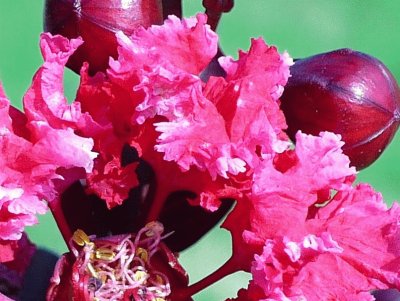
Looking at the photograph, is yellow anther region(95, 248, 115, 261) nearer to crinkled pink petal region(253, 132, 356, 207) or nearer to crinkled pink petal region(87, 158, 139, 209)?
crinkled pink petal region(87, 158, 139, 209)

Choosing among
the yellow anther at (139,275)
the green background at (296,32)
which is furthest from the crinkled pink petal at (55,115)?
the green background at (296,32)

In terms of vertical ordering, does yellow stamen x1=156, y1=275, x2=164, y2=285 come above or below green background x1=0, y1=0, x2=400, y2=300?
below

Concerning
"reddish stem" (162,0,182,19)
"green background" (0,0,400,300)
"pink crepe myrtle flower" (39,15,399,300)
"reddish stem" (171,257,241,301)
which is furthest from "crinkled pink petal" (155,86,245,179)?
"green background" (0,0,400,300)

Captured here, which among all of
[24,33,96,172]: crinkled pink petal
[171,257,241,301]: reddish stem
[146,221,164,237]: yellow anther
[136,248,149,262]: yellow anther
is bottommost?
[171,257,241,301]: reddish stem

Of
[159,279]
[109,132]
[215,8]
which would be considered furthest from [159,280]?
[215,8]

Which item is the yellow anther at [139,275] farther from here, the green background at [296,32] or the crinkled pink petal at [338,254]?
the green background at [296,32]

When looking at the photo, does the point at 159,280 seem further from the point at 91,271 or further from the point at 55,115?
the point at 55,115

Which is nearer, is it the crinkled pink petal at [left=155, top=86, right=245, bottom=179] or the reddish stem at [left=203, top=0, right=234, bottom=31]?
→ the crinkled pink petal at [left=155, top=86, right=245, bottom=179]
